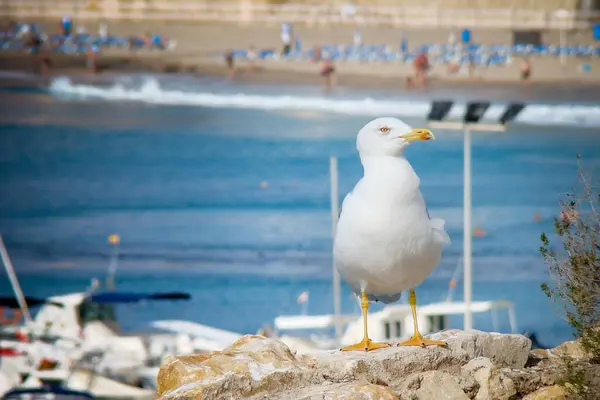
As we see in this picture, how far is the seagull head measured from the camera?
2949mm

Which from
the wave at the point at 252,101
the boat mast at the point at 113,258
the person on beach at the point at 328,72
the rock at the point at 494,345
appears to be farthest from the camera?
the person on beach at the point at 328,72

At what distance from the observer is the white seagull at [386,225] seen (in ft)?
9.52

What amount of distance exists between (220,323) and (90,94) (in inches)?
129

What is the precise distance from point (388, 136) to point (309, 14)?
30.0ft

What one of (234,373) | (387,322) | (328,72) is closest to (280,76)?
(328,72)

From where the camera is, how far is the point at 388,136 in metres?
2.96

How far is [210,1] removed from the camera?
11758 mm

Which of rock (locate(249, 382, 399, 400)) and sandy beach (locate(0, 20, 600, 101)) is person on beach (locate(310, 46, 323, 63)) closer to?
sandy beach (locate(0, 20, 600, 101))

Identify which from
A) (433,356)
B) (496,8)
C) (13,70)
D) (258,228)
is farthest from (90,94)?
(433,356)

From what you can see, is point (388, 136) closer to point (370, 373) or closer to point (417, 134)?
point (417, 134)

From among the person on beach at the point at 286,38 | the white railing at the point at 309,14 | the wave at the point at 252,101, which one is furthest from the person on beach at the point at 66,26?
the person on beach at the point at 286,38

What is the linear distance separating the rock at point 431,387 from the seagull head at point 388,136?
621mm

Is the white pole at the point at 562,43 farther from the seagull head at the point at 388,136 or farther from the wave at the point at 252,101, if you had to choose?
the seagull head at the point at 388,136

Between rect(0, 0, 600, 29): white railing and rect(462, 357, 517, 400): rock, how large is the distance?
29.2 feet
